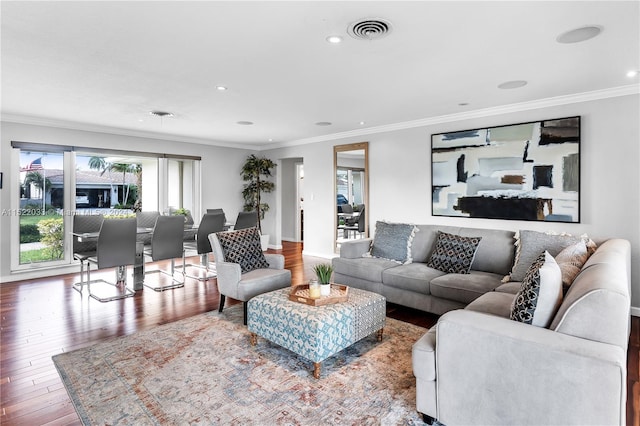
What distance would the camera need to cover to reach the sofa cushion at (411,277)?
360cm

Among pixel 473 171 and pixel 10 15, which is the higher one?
pixel 10 15

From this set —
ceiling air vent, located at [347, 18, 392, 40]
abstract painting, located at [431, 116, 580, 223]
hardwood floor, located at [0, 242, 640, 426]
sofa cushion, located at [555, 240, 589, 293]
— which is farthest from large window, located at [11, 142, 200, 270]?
sofa cushion, located at [555, 240, 589, 293]

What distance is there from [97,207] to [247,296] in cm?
437

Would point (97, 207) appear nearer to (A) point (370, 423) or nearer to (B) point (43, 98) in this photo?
(B) point (43, 98)

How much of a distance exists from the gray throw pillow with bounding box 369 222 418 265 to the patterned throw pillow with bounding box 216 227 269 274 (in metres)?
1.43

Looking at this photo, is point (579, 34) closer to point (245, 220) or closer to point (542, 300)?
point (542, 300)

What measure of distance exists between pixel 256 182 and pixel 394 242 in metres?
4.53

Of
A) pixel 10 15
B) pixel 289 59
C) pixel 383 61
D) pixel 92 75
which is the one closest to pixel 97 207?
pixel 92 75

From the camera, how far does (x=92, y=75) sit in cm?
335

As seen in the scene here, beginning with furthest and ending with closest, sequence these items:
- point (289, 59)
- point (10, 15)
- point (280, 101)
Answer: point (280, 101)
point (289, 59)
point (10, 15)

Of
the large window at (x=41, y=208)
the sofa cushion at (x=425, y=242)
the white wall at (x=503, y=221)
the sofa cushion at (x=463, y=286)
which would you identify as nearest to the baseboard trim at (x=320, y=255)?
the white wall at (x=503, y=221)

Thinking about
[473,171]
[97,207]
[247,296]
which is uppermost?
[473,171]

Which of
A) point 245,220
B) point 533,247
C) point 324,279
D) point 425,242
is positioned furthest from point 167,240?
point 533,247

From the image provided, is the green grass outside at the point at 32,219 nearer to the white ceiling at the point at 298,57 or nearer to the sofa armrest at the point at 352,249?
the white ceiling at the point at 298,57
